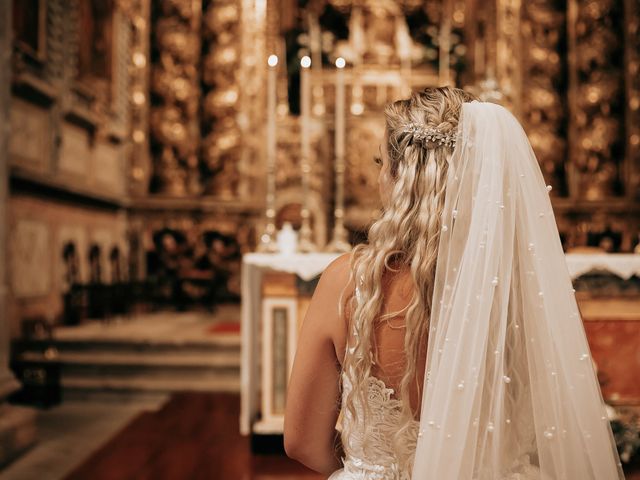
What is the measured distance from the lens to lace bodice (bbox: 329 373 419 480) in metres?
1.53

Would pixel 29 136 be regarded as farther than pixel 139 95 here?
No

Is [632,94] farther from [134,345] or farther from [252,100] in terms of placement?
[134,345]

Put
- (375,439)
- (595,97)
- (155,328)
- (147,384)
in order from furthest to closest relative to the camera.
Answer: (595,97)
(155,328)
(147,384)
(375,439)

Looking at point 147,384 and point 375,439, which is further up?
point 375,439

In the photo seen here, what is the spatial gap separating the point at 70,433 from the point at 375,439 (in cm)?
365

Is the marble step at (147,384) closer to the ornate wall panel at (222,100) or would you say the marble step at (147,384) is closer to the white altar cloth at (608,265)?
the white altar cloth at (608,265)

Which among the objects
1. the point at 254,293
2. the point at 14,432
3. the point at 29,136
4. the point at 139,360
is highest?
the point at 29,136

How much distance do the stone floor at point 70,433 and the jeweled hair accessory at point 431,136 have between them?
3210 mm

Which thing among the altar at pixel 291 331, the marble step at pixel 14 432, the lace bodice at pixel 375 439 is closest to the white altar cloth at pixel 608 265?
the altar at pixel 291 331

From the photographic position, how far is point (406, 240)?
4.80 ft

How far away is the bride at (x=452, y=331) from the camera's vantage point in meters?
1.47

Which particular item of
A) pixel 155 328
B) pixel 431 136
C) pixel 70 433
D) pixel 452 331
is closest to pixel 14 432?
pixel 70 433

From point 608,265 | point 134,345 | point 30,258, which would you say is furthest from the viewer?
point 30,258

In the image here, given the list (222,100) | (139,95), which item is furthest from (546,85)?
(139,95)
